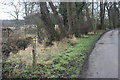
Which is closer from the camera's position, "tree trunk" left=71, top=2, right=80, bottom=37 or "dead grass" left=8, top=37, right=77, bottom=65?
"dead grass" left=8, top=37, right=77, bottom=65

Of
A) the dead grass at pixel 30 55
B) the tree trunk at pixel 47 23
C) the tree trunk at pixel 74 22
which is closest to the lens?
the dead grass at pixel 30 55

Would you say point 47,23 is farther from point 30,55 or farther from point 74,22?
point 74,22

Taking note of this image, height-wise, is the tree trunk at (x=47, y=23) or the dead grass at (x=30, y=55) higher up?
the tree trunk at (x=47, y=23)

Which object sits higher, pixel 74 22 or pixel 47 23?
pixel 74 22

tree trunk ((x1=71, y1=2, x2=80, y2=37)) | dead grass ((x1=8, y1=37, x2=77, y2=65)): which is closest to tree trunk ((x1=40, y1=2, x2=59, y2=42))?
dead grass ((x1=8, y1=37, x2=77, y2=65))

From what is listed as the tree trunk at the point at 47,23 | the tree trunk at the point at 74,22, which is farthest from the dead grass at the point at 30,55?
the tree trunk at the point at 74,22

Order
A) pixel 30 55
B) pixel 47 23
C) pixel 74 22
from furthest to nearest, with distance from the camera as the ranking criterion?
pixel 74 22, pixel 47 23, pixel 30 55

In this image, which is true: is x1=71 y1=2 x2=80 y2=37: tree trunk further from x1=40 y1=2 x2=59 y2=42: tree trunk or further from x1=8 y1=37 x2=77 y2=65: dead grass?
x1=8 y1=37 x2=77 y2=65: dead grass

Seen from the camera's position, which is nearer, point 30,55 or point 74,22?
point 30,55

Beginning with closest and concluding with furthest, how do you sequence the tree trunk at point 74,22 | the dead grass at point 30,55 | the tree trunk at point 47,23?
the dead grass at point 30,55
the tree trunk at point 47,23
the tree trunk at point 74,22

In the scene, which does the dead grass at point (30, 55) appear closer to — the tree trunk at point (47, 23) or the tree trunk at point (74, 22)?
the tree trunk at point (47, 23)

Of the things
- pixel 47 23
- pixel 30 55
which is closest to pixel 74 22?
pixel 47 23

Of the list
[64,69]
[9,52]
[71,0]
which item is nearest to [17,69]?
[64,69]

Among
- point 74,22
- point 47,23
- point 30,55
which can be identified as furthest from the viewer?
point 74,22
